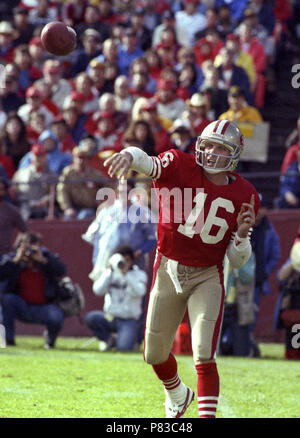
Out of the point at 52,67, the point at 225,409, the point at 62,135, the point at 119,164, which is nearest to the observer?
the point at 119,164

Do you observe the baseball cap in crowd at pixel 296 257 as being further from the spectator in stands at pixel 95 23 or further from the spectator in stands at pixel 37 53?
the spectator in stands at pixel 95 23

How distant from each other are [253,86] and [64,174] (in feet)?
11.0

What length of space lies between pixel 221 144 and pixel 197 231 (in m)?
0.57

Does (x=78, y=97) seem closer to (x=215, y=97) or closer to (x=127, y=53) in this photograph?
(x=127, y=53)

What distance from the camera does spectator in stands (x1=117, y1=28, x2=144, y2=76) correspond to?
15.1m

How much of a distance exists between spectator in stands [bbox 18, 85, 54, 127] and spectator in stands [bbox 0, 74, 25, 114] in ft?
0.79

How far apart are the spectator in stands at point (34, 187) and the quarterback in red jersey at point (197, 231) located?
6527mm

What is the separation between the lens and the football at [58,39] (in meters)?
7.38

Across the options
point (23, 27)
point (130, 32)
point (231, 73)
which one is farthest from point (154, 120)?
point (23, 27)

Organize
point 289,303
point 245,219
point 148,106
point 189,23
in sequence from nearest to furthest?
point 245,219 → point 289,303 → point 148,106 → point 189,23

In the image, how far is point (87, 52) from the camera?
1574cm

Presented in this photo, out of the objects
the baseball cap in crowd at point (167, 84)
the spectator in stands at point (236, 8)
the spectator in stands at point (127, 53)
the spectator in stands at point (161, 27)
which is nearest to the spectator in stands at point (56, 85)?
the spectator in stands at point (127, 53)

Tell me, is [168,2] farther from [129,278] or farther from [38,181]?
[129,278]

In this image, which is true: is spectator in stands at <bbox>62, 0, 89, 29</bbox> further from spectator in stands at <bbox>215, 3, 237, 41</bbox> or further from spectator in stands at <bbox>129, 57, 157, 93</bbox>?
spectator in stands at <bbox>129, 57, 157, 93</bbox>
